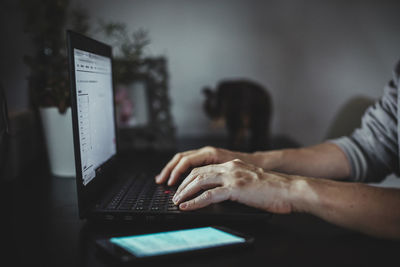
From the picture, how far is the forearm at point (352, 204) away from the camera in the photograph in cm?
56

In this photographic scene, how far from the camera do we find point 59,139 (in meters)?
0.98

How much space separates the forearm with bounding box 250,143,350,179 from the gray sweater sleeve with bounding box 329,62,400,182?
0.10 ft

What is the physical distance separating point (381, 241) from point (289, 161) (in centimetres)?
40

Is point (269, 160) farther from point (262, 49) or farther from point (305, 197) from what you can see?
point (262, 49)

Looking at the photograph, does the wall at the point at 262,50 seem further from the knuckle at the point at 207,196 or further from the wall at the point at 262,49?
the knuckle at the point at 207,196

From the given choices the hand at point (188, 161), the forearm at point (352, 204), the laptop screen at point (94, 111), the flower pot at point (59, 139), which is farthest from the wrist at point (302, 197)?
the flower pot at point (59, 139)

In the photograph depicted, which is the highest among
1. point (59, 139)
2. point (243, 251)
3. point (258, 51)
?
point (258, 51)

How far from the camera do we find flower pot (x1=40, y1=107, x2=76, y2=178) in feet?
3.17

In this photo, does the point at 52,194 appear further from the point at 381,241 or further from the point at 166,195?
the point at 381,241

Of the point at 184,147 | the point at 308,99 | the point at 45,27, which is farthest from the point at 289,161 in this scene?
the point at 308,99

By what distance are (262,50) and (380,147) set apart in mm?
1160

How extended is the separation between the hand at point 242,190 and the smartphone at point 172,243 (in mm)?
67

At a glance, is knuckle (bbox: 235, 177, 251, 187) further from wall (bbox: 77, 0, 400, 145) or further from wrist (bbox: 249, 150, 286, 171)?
wall (bbox: 77, 0, 400, 145)

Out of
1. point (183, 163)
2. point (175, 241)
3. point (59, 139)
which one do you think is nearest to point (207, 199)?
point (175, 241)
